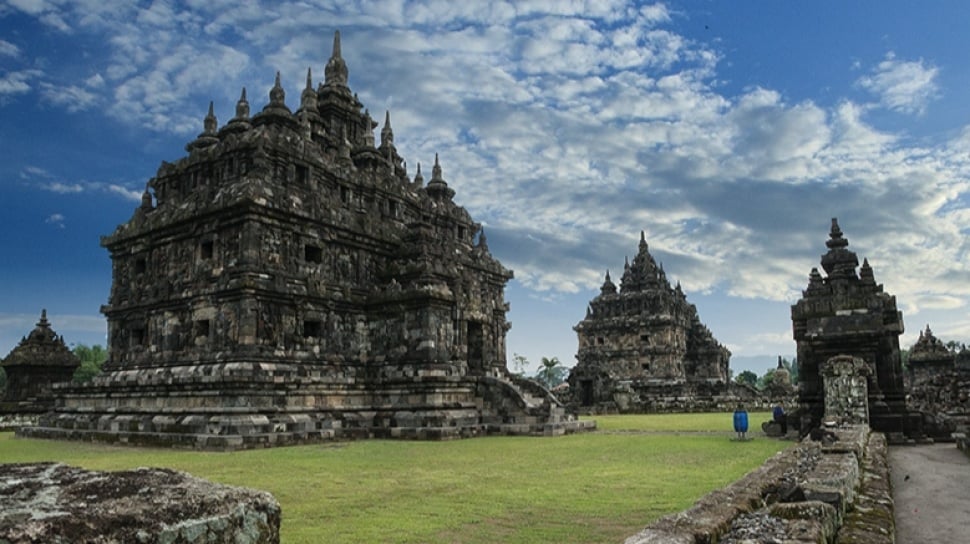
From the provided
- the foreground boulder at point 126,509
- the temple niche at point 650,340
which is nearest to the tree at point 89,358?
the temple niche at point 650,340

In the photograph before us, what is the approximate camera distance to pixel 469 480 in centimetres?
1084

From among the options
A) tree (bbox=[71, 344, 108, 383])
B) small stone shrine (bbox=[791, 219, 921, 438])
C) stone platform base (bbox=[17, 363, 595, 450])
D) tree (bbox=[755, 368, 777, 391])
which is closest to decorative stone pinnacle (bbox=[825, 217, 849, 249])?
small stone shrine (bbox=[791, 219, 921, 438])

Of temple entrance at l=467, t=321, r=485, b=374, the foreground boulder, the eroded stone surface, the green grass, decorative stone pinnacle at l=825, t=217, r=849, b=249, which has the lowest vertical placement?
the green grass

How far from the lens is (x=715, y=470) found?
11391mm

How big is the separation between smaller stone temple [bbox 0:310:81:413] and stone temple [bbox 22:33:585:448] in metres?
7.70

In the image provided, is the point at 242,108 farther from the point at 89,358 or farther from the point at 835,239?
the point at 89,358

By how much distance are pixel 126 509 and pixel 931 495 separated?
391 inches

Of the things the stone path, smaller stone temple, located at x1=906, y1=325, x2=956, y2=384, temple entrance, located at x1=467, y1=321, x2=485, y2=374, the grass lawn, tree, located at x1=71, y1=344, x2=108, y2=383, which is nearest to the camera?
the stone path

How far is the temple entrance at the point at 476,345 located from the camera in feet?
88.6

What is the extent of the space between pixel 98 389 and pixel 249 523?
23636 millimetres

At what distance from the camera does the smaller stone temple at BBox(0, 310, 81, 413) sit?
30.1m

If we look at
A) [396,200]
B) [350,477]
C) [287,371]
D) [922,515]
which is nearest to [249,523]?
[922,515]

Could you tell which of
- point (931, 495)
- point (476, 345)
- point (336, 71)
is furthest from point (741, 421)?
point (336, 71)

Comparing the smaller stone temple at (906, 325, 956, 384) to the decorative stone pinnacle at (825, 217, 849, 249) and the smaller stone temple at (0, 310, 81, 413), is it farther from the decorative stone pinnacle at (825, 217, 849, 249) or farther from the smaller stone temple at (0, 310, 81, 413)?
the smaller stone temple at (0, 310, 81, 413)
